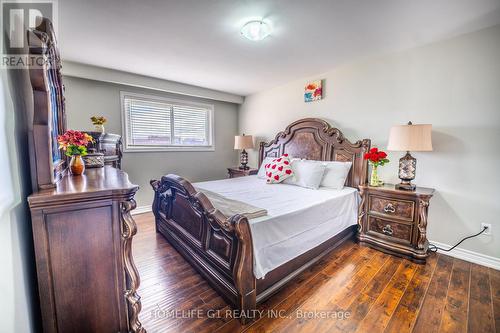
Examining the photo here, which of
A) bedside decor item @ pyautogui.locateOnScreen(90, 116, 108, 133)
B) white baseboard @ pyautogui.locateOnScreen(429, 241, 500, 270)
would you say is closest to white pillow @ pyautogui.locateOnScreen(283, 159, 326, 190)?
white baseboard @ pyautogui.locateOnScreen(429, 241, 500, 270)

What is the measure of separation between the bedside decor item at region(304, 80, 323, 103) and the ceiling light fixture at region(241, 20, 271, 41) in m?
1.63

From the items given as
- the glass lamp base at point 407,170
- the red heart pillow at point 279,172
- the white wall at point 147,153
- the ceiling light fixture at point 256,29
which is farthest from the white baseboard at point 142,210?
the glass lamp base at point 407,170

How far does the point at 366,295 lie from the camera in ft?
5.80

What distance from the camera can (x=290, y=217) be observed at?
6.06 feet

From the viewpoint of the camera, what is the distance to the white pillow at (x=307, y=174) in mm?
2951

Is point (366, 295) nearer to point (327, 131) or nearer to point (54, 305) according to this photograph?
point (54, 305)

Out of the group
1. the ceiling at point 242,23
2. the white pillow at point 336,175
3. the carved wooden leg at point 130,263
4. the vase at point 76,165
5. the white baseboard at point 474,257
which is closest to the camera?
the carved wooden leg at point 130,263

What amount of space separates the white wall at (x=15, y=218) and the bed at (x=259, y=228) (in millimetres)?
1027

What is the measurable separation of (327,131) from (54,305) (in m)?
3.44

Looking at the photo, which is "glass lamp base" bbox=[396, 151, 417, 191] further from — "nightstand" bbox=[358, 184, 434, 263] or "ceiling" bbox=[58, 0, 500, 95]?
"ceiling" bbox=[58, 0, 500, 95]

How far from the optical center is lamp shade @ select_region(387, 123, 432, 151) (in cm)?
223

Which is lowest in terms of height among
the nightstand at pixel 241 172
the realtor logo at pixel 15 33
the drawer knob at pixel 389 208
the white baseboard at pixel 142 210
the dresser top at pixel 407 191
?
the white baseboard at pixel 142 210

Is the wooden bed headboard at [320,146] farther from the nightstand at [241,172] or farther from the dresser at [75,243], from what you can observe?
the dresser at [75,243]

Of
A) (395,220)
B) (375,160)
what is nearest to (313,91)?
(375,160)
